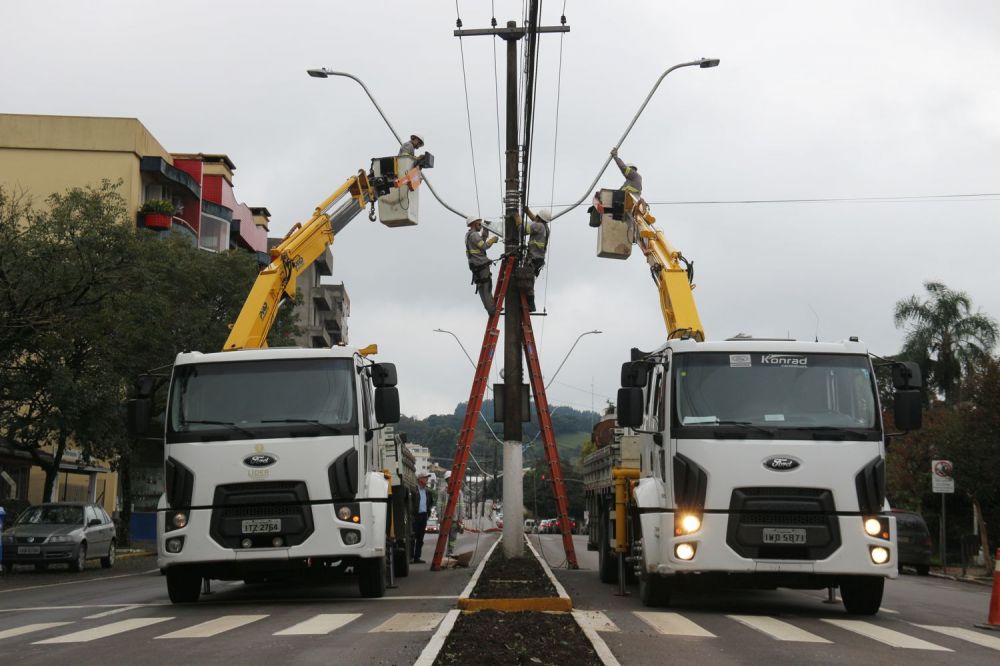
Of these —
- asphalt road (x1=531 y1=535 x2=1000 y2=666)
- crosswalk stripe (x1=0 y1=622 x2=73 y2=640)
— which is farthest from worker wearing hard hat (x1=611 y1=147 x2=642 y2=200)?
crosswalk stripe (x1=0 y1=622 x2=73 y2=640)

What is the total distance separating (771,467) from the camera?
42.5 feet

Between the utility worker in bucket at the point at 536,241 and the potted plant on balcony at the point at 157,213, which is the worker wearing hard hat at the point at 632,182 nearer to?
the utility worker in bucket at the point at 536,241

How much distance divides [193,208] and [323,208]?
129 ft

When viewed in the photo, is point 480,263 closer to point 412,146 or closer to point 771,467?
point 412,146

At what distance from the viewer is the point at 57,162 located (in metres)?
51.6

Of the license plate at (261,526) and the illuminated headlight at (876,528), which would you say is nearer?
the illuminated headlight at (876,528)

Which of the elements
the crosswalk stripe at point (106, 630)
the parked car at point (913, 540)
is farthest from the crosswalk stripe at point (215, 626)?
the parked car at point (913, 540)

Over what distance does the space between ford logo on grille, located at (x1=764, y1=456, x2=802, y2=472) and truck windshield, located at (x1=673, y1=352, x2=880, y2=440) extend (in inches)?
9.3

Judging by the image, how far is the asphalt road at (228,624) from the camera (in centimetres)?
956

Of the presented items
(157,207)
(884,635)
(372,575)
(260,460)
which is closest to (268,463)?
(260,460)

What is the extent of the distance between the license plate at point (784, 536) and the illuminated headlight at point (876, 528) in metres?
0.69

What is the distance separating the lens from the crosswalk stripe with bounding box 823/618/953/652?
35.2 feet

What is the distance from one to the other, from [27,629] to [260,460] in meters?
3.09

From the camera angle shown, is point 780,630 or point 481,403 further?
point 481,403
